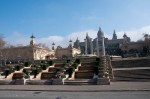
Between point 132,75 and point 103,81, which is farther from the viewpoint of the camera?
point 132,75

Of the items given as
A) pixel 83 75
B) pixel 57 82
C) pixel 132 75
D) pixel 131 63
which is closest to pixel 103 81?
pixel 57 82

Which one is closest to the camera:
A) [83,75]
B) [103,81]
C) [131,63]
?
[103,81]

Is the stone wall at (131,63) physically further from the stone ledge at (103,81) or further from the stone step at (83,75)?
the stone ledge at (103,81)

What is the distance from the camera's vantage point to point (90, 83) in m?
25.8

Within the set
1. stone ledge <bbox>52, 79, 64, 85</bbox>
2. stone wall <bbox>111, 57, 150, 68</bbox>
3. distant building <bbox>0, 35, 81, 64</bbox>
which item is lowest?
stone ledge <bbox>52, 79, 64, 85</bbox>

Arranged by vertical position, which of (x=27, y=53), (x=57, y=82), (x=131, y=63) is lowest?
(x=57, y=82)

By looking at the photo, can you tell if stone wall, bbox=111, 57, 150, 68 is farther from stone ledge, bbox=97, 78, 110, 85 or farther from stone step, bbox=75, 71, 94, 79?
stone ledge, bbox=97, 78, 110, 85

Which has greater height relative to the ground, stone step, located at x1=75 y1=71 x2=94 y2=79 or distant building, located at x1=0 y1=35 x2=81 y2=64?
distant building, located at x1=0 y1=35 x2=81 y2=64

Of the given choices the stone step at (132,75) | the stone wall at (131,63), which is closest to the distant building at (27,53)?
the stone wall at (131,63)

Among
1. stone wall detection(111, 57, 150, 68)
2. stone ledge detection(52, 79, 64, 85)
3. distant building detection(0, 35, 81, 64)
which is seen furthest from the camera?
distant building detection(0, 35, 81, 64)

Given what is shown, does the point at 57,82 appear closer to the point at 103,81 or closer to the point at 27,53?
the point at 103,81

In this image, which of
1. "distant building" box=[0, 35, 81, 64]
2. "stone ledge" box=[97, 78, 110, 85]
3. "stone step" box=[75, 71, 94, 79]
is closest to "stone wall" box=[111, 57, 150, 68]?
"stone step" box=[75, 71, 94, 79]

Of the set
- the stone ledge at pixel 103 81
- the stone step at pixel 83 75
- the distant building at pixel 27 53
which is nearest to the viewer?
the stone ledge at pixel 103 81

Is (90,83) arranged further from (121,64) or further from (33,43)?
(33,43)
